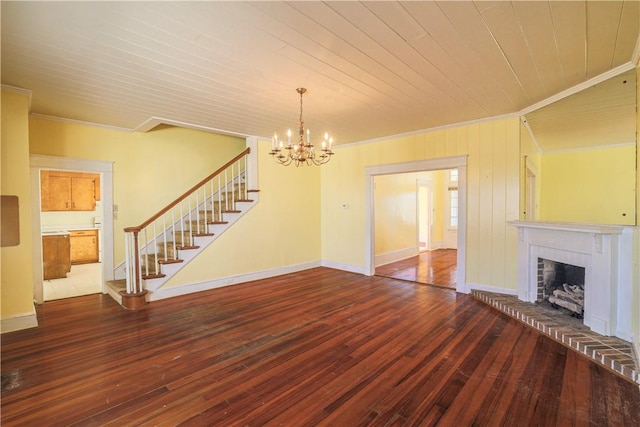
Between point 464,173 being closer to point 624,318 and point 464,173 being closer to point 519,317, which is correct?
point 519,317

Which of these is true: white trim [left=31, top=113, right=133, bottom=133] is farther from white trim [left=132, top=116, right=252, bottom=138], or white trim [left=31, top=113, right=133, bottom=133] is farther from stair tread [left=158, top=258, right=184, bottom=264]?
stair tread [left=158, top=258, right=184, bottom=264]

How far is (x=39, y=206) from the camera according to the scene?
13.8ft

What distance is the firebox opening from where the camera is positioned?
136 inches

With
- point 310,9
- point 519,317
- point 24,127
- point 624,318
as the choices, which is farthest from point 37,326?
point 624,318

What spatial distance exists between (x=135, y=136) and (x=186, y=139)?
89 centimetres

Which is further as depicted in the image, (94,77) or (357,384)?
(94,77)

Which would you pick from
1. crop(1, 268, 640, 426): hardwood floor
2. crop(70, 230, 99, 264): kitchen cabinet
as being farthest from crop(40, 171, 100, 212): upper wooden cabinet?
crop(1, 268, 640, 426): hardwood floor

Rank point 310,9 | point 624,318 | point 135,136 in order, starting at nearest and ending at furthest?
point 310,9, point 624,318, point 135,136

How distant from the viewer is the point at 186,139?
579 cm

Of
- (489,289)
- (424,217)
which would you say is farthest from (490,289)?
(424,217)

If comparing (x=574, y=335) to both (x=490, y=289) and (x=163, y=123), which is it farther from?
(x=163, y=123)

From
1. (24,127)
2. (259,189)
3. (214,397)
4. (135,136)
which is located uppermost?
(135,136)

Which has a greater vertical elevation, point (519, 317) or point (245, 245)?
point (245, 245)

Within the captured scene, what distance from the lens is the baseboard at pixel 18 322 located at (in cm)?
331
